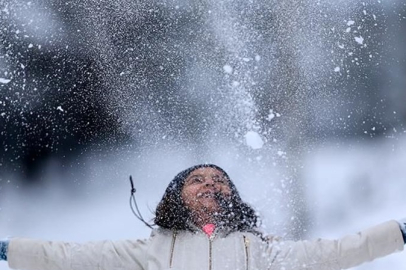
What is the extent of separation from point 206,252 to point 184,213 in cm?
33

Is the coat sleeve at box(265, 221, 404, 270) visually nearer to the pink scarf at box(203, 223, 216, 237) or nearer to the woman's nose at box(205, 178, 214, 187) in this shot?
the pink scarf at box(203, 223, 216, 237)

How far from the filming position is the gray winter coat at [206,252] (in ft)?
10.4

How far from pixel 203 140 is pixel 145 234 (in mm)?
1136

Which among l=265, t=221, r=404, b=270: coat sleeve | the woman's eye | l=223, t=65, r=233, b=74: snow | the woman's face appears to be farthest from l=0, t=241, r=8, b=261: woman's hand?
l=223, t=65, r=233, b=74: snow

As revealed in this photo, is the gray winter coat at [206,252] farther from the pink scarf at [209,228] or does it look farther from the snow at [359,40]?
the snow at [359,40]

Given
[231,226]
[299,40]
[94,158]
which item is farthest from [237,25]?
A: [231,226]

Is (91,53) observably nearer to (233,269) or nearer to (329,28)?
(329,28)

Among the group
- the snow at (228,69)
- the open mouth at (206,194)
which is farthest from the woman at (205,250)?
the snow at (228,69)

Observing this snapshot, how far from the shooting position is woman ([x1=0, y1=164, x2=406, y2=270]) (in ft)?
10.4

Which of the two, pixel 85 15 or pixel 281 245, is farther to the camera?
pixel 85 15

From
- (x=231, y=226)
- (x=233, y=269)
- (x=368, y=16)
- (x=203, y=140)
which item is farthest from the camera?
A: (x=368, y=16)

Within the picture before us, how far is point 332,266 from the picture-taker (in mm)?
3201

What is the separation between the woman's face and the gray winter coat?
23cm

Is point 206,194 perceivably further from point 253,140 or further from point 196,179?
point 253,140
